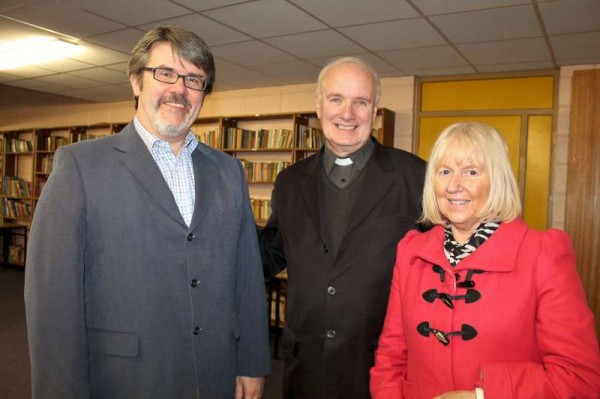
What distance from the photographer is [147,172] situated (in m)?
1.46

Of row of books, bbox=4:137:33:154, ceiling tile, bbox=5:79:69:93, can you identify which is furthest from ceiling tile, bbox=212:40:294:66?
row of books, bbox=4:137:33:154

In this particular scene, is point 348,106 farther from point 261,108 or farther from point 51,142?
point 51,142

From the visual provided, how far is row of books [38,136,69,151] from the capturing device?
8.55m

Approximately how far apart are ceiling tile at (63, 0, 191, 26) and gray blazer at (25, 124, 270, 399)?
2.52 m

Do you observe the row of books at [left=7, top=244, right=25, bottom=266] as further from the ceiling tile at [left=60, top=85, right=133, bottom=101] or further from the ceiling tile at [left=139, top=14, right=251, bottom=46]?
the ceiling tile at [left=139, top=14, right=251, bottom=46]

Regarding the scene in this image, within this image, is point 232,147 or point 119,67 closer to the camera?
point 119,67

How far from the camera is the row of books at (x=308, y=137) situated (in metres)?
6.02

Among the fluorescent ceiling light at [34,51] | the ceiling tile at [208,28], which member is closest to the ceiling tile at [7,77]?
the fluorescent ceiling light at [34,51]

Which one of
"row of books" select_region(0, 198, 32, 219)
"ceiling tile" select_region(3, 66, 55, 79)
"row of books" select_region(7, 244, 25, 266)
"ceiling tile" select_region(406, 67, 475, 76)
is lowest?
"row of books" select_region(7, 244, 25, 266)

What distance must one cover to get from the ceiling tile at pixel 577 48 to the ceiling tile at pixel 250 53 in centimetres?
267

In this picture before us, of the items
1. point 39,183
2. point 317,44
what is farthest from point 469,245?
point 39,183

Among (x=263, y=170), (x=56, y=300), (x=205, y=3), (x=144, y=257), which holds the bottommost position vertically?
(x=56, y=300)

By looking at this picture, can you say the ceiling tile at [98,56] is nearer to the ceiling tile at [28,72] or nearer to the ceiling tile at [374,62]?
the ceiling tile at [28,72]

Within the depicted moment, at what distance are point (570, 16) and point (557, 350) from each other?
3.37 meters
